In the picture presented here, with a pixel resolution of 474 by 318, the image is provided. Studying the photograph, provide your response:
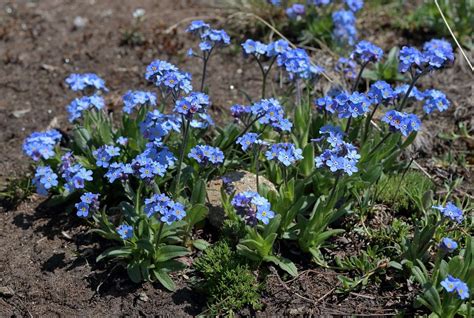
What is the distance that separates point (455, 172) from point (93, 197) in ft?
11.0

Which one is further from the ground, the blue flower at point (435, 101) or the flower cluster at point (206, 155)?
the blue flower at point (435, 101)

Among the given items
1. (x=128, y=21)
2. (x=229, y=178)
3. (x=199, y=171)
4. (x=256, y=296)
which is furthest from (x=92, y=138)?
(x=128, y=21)

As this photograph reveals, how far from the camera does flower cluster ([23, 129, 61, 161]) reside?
5.31 m

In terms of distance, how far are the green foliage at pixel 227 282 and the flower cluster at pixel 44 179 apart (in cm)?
139

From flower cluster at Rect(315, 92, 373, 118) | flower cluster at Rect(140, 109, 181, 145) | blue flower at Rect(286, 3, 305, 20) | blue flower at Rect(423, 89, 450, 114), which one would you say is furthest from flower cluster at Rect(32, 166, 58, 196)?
blue flower at Rect(286, 3, 305, 20)

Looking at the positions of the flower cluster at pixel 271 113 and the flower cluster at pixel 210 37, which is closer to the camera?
the flower cluster at pixel 271 113

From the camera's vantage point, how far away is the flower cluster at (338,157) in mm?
4438

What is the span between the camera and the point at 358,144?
5.76m

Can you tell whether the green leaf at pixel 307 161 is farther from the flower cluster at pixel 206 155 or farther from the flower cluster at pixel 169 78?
the flower cluster at pixel 169 78

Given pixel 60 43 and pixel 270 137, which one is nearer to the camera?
pixel 270 137

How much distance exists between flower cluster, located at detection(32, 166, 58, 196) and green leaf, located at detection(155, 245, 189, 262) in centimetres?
107

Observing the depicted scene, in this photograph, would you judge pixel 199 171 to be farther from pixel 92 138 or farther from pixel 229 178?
pixel 92 138

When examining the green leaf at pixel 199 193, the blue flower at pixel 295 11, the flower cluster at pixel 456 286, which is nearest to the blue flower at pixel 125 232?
the green leaf at pixel 199 193

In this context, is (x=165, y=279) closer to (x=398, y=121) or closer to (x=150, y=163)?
(x=150, y=163)
